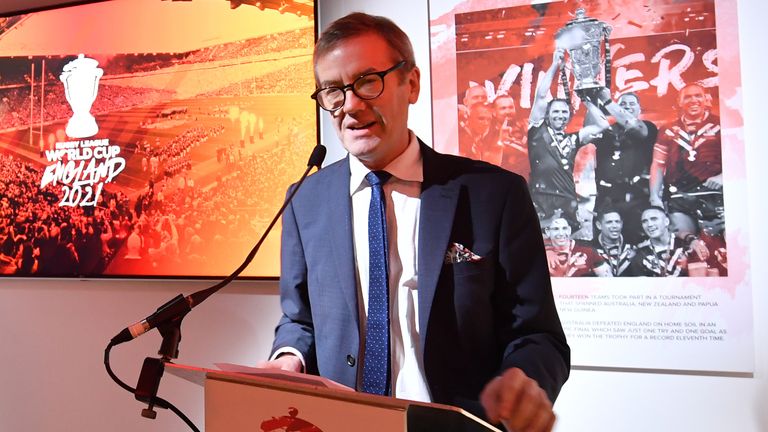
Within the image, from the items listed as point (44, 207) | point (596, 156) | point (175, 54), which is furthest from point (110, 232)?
point (596, 156)

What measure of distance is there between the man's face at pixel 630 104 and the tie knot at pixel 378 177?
0.91m

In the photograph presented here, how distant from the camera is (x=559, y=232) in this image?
192 cm

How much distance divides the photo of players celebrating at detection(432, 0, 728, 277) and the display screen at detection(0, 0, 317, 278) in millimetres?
657

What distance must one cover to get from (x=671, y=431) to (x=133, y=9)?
2.47 m

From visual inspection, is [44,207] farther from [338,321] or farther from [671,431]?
[671,431]

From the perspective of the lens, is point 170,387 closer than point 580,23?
No

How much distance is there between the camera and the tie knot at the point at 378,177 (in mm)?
1359

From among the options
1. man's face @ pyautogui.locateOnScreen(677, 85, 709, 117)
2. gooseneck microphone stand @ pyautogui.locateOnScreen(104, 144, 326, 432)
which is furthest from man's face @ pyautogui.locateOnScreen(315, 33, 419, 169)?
man's face @ pyautogui.locateOnScreen(677, 85, 709, 117)

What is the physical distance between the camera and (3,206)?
2637 mm

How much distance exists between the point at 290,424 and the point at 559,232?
4.56ft

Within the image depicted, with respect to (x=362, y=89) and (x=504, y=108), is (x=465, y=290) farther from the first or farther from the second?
(x=504, y=108)

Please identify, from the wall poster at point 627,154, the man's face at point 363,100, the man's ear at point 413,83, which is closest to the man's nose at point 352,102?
the man's face at point 363,100

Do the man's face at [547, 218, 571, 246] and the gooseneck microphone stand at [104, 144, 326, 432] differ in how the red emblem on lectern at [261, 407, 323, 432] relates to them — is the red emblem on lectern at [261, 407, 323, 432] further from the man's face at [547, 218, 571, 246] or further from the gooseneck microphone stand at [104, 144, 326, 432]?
the man's face at [547, 218, 571, 246]

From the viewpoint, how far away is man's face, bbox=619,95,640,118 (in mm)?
1853
